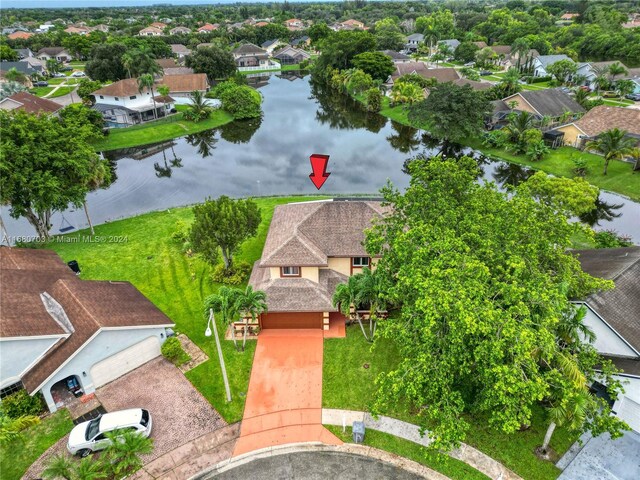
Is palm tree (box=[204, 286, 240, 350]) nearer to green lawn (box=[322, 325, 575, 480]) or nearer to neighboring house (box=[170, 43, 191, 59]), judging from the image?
green lawn (box=[322, 325, 575, 480])

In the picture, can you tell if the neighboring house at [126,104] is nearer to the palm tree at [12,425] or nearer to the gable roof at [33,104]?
the gable roof at [33,104]

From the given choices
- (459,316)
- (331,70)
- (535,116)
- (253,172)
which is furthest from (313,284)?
(331,70)

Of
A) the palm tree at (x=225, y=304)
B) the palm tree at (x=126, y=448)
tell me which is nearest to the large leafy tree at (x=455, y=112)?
the palm tree at (x=225, y=304)

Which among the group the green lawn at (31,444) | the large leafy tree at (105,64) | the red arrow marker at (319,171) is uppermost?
the large leafy tree at (105,64)

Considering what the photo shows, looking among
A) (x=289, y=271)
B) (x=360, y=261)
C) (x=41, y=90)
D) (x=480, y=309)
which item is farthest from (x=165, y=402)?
(x=41, y=90)

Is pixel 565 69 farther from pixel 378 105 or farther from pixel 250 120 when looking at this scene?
pixel 250 120

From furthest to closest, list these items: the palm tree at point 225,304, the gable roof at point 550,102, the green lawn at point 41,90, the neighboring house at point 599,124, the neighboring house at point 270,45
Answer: the neighboring house at point 270,45, the green lawn at point 41,90, the gable roof at point 550,102, the neighboring house at point 599,124, the palm tree at point 225,304
